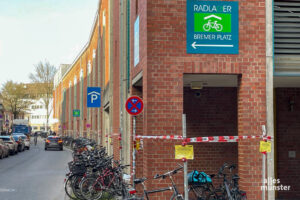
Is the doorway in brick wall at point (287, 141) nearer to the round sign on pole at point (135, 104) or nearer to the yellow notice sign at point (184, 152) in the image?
the round sign on pole at point (135, 104)

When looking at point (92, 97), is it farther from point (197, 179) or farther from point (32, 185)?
point (197, 179)

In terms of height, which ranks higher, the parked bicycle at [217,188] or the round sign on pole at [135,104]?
the round sign on pole at [135,104]

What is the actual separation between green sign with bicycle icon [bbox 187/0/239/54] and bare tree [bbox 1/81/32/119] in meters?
77.5

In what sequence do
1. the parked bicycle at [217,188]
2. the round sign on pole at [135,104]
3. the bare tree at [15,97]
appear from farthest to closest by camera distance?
the bare tree at [15,97]
the round sign on pole at [135,104]
the parked bicycle at [217,188]

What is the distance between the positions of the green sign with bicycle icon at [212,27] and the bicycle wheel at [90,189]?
13.3ft

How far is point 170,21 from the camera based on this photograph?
38.0 ft

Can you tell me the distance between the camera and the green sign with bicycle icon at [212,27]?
1157 centimetres

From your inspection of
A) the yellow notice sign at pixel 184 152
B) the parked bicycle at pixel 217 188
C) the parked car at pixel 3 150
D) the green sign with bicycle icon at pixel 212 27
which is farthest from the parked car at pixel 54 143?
the yellow notice sign at pixel 184 152

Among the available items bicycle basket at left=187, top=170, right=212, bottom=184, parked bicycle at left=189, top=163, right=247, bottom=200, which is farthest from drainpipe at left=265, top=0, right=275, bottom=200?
bicycle basket at left=187, top=170, right=212, bottom=184

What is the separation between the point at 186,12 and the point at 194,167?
16.3 feet

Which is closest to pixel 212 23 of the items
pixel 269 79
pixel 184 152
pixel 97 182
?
pixel 269 79

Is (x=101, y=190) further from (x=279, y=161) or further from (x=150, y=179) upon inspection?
(x=279, y=161)

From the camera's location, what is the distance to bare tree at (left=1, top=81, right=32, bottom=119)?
3403 inches

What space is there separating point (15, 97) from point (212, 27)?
258 feet
